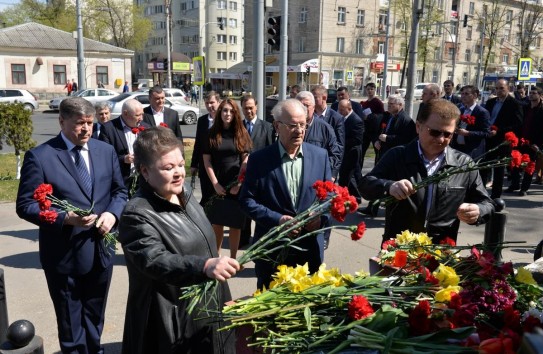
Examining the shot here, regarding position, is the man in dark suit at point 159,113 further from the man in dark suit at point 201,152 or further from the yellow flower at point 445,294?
the yellow flower at point 445,294

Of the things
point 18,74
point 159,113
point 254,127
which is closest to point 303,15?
point 18,74

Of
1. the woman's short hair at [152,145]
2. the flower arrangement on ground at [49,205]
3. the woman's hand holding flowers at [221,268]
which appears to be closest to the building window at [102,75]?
the flower arrangement on ground at [49,205]

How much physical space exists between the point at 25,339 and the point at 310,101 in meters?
3.83

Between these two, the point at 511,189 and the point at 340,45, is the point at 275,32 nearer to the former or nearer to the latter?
the point at 511,189

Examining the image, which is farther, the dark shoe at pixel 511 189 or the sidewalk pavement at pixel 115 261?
the dark shoe at pixel 511 189

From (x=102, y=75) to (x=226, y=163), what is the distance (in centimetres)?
4028

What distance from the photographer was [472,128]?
7992mm

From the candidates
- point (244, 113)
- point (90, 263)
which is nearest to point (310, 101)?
point (244, 113)

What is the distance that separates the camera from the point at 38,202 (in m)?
3.09

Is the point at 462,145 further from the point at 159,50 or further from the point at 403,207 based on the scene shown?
the point at 159,50

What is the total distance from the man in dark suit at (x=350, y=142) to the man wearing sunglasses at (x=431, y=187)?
458 centimetres

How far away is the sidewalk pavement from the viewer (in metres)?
4.38

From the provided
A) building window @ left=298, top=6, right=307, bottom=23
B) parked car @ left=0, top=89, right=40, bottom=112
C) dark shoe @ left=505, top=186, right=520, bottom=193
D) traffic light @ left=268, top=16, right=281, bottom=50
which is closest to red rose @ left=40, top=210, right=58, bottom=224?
traffic light @ left=268, top=16, right=281, bottom=50

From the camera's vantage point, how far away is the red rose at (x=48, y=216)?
3055mm
